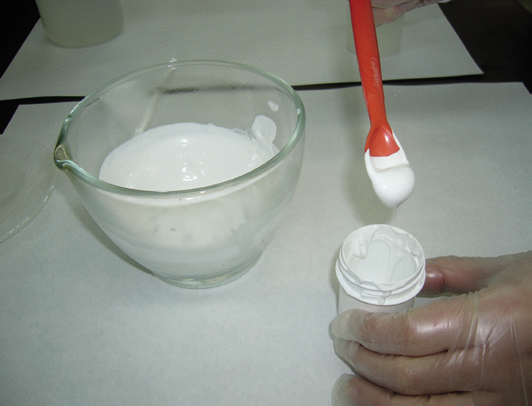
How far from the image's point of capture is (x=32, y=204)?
2.26ft

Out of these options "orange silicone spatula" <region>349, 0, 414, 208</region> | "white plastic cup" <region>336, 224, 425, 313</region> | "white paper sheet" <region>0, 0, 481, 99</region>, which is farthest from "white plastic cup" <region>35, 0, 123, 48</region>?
"white plastic cup" <region>336, 224, 425, 313</region>

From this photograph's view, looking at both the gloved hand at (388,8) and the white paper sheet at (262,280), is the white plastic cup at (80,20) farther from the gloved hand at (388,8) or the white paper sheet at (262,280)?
the gloved hand at (388,8)

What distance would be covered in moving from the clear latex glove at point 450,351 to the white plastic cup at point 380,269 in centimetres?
2

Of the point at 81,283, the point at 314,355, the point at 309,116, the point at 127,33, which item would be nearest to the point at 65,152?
the point at 81,283

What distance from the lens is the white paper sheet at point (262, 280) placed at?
0.48 m

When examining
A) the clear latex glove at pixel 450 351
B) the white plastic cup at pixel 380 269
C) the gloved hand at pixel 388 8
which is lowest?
the clear latex glove at pixel 450 351

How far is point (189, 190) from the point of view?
42 centimetres

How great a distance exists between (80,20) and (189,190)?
769 mm

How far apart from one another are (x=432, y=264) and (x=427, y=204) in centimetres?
16

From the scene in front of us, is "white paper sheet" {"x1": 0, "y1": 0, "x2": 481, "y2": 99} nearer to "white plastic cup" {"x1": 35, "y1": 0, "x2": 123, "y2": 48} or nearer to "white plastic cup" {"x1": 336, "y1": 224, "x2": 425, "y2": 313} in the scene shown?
"white plastic cup" {"x1": 35, "y1": 0, "x2": 123, "y2": 48}

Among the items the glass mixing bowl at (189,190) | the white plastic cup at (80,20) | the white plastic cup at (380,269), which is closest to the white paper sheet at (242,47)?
the white plastic cup at (80,20)

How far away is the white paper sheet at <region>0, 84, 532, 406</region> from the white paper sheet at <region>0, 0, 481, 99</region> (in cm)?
13

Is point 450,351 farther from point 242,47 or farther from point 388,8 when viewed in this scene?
point 242,47

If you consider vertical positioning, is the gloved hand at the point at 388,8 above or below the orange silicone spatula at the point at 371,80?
below
